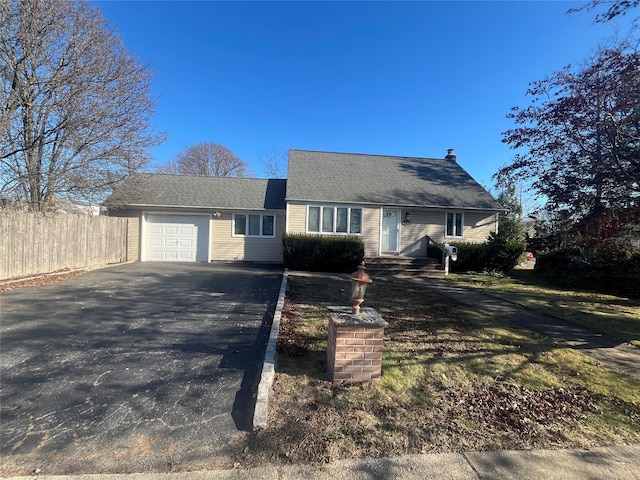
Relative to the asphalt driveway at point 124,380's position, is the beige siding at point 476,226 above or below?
above

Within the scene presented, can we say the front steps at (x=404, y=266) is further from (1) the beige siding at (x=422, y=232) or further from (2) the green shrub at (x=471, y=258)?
(1) the beige siding at (x=422, y=232)

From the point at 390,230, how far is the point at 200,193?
955cm

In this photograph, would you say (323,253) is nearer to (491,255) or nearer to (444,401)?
(491,255)

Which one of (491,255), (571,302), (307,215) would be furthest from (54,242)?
(491,255)

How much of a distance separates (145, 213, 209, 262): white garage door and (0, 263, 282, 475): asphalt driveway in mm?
8032

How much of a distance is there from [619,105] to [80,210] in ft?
53.8

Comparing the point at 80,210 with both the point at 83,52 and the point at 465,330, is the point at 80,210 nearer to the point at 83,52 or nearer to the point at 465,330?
the point at 83,52

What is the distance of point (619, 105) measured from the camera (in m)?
5.39

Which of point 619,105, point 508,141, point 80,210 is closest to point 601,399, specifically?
point 619,105

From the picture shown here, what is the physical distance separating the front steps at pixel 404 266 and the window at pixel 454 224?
2020mm

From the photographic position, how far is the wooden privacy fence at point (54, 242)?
849 centimetres

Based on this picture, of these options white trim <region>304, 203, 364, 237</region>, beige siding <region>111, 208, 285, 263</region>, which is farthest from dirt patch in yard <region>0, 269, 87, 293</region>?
white trim <region>304, 203, 364, 237</region>

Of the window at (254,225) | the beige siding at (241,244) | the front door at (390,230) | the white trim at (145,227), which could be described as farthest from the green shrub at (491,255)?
the white trim at (145,227)

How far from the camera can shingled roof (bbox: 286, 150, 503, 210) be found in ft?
47.4
